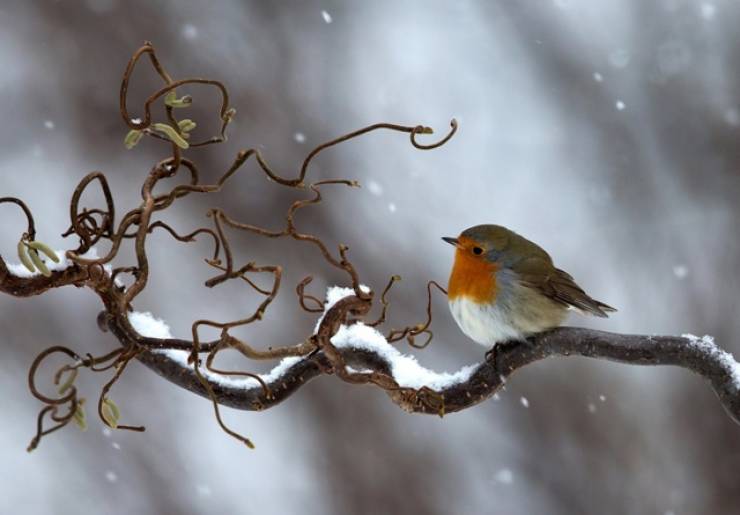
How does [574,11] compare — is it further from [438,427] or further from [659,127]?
[438,427]

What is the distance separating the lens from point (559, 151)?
4.17 meters

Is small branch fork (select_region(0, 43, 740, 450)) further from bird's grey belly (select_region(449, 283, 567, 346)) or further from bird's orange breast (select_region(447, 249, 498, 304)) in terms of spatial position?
bird's orange breast (select_region(447, 249, 498, 304))

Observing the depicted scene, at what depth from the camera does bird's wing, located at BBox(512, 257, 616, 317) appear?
76.5 inches

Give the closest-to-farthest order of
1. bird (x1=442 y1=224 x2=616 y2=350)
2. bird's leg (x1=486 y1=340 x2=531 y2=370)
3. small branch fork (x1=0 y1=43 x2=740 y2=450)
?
small branch fork (x1=0 y1=43 x2=740 y2=450) < bird's leg (x1=486 y1=340 x2=531 y2=370) < bird (x1=442 y1=224 x2=616 y2=350)

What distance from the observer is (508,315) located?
1.77 metres

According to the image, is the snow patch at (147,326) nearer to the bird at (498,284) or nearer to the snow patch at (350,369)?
the snow patch at (350,369)

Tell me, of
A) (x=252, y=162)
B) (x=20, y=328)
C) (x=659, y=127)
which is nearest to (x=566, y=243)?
(x=659, y=127)

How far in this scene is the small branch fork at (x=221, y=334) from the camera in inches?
40.3

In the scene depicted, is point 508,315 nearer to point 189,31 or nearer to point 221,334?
point 221,334

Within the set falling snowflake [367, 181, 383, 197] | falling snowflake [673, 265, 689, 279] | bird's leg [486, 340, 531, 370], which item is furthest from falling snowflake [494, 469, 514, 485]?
bird's leg [486, 340, 531, 370]

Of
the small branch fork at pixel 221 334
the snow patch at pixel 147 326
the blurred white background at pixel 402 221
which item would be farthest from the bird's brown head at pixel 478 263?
the blurred white background at pixel 402 221

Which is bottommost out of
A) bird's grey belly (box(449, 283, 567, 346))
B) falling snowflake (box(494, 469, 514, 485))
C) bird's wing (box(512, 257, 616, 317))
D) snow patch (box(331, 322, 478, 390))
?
snow patch (box(331, 322, 478, 390))

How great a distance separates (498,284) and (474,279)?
5 centimetres

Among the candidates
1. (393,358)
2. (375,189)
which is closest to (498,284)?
(393,358)
